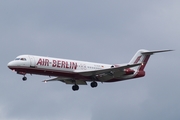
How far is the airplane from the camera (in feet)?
319

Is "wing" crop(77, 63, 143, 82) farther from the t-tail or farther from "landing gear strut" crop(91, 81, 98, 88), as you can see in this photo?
the t-tail

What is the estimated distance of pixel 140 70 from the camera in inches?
4183

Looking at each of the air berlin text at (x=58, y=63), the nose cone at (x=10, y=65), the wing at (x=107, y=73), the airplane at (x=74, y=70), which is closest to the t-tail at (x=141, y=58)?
the airplane at (x=74, y=70)

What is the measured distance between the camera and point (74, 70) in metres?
99.6

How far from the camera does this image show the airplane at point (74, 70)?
9725cm

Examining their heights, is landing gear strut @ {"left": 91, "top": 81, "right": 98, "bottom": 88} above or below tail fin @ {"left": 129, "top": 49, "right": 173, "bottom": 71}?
below

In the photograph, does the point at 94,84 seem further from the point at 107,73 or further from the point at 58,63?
the point at 58,63

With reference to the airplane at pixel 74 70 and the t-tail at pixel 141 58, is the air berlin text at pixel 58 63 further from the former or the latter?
the t-tail at pixel 141 58

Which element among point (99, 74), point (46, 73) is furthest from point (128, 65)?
point (46, 73)

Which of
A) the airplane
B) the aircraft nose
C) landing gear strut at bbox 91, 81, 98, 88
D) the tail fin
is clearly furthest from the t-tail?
the aircraft nose

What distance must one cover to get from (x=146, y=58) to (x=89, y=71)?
12.4 meters

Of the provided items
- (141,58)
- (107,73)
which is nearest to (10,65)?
(107,73)

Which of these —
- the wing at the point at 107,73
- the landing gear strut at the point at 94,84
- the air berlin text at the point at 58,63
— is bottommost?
the landing gear strut at the point at 94,84

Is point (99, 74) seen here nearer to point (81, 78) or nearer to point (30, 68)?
point (81, 78)
